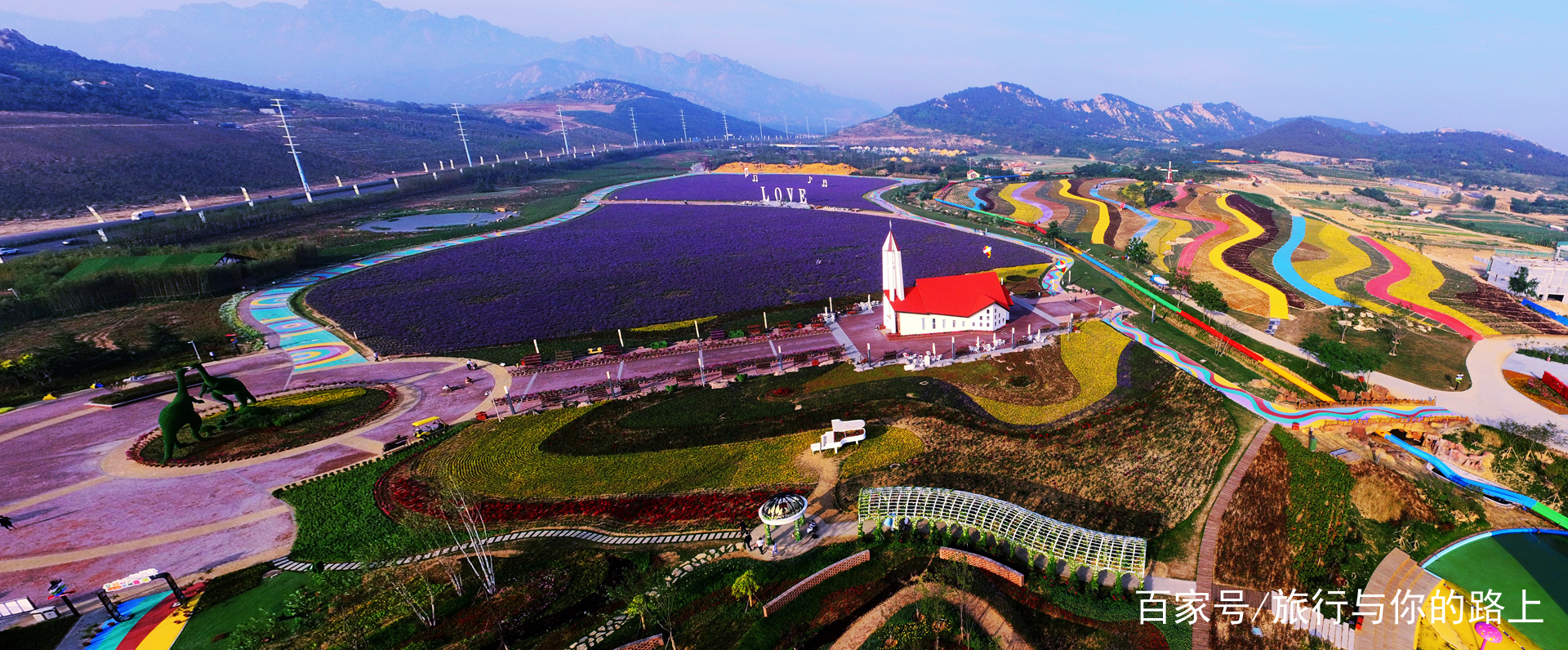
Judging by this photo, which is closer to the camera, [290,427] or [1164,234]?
[290,427]

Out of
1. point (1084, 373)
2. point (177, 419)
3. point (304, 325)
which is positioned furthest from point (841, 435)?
point (304, 325)

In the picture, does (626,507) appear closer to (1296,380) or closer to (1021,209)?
(1296,380)

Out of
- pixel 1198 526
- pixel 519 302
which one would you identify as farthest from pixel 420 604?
pixel 519 302

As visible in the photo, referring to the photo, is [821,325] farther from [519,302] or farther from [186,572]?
[186,572]

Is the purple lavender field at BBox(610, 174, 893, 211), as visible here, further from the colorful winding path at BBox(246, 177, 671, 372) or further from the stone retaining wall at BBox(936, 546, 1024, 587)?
the stone retaining wall at BBox(936, 546, 1024, 587)

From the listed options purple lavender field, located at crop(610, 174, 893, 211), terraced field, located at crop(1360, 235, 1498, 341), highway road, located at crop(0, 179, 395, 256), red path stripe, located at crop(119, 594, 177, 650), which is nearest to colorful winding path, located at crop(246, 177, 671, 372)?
red path stripe, located at crop(119, 594, 177, 650)

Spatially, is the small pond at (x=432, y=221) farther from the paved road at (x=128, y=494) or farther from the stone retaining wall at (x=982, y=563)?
the stone retaining wall at (x=982, y=563)
